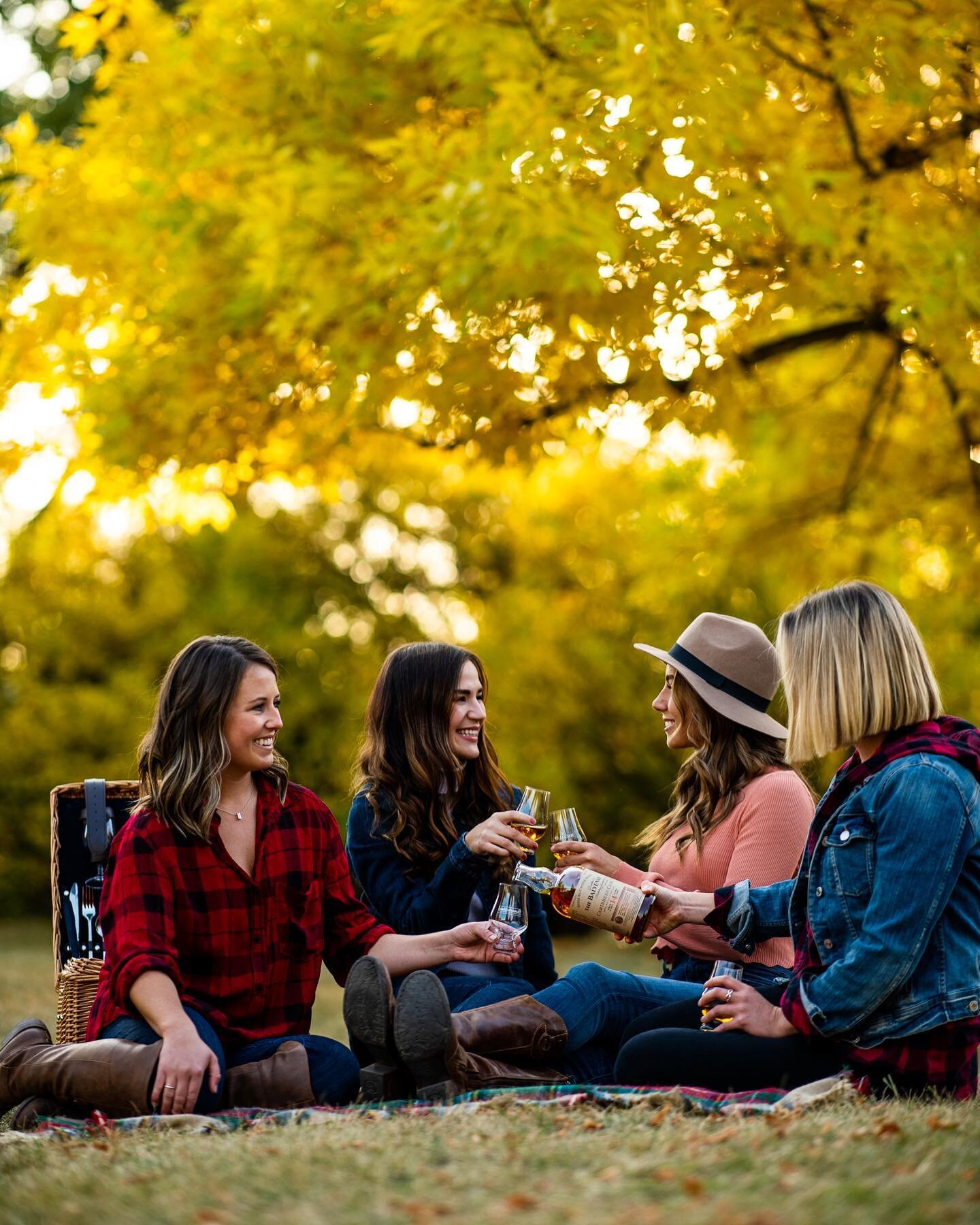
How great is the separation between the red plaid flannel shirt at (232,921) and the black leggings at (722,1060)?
1022 mm

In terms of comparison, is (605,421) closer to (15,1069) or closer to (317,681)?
(15,1069)

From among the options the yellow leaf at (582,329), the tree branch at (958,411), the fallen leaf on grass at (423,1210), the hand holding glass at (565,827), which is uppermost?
the yellow leaf at (582,329)

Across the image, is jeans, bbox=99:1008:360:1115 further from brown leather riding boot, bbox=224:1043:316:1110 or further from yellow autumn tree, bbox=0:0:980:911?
yellow autumn tree, bbox=0:0:980:911

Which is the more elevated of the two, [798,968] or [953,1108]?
[798,968]

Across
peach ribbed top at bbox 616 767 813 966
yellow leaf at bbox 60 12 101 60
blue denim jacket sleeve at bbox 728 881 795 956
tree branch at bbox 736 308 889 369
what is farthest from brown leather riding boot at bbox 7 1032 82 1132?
yellow leaf at bbox 60 12 101 60

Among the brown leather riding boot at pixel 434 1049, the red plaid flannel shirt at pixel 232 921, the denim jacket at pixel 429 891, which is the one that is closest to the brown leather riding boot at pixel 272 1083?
the red plaid flannel shirt at pixel 232 921

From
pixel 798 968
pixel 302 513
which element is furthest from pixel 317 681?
pixel 798 968

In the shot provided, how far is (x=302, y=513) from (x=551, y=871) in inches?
540

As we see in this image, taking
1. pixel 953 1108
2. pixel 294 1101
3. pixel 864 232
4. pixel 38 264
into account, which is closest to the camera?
pixel 953 1108

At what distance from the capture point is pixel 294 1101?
414 cm

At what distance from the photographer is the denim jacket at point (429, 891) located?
15.4 feet

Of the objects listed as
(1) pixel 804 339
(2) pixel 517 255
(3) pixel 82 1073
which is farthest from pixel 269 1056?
(1) pixel 804 339

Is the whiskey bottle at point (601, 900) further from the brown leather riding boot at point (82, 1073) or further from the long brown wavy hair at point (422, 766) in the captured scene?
the brown leather riding boot at point (82, 1073)

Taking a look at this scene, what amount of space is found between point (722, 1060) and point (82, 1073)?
174 cm
